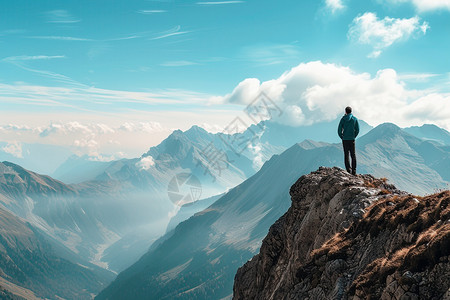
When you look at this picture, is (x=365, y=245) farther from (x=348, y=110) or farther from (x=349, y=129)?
(x=348, y=110)

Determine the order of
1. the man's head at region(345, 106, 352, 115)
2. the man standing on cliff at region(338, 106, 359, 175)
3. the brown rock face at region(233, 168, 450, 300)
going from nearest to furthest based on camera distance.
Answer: the brown rock face at region(233, 168, 450, 300)
the man's head at region(345, 106, 352, 115)
the man standing on cliff at region(338, 106, 359, 175)

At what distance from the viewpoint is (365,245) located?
17.4 metres

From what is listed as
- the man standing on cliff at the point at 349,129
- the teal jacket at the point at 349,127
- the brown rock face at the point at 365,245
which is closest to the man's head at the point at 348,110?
the man standing on cliff at the point at 349,129

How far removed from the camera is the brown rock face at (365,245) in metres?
12.2

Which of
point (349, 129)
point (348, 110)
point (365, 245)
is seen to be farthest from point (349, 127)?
point (365, 245)

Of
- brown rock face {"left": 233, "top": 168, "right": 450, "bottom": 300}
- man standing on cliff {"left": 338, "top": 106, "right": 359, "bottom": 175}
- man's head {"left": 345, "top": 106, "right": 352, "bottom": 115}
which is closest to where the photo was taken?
brown rock face {"left": 233, "top": 168, "right": 450, "bottom": 300}

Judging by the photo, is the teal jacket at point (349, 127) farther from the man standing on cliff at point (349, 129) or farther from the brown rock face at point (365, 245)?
the brown rock face at point (365, 245)

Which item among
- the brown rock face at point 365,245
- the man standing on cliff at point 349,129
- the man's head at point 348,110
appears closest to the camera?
the brown rock face at point 365,245

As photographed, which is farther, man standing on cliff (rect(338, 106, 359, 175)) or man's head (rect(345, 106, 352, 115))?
man standing on cliff (rect(338, 106, 359, 175))

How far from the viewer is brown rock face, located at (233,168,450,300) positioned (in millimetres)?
12234

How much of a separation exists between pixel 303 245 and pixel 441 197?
11762mm

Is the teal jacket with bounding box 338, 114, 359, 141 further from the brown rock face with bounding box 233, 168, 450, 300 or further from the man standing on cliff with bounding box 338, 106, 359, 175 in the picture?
the brown rock face with bounding box 233, 168, 450, 300

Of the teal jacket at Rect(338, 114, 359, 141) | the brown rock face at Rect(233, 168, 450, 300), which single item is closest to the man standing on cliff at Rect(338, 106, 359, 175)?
the teal jacket at Rect(338, 114, 359, 141)

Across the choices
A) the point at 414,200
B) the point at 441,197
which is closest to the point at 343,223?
the point at 414,200
